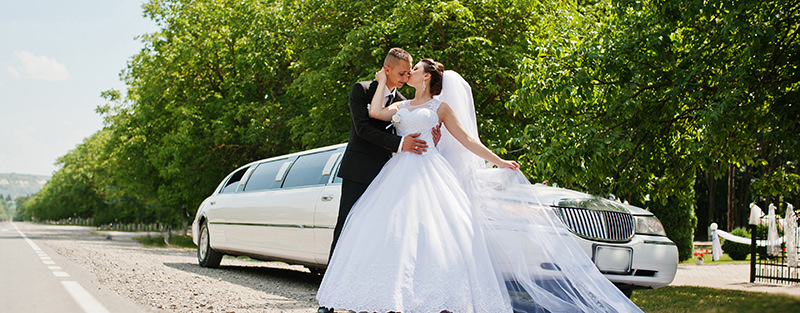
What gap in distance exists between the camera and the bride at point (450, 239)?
421 cm

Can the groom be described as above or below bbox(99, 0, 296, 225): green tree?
below

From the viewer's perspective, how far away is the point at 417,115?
487 centimetres

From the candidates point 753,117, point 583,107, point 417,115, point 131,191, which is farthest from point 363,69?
point 131,191

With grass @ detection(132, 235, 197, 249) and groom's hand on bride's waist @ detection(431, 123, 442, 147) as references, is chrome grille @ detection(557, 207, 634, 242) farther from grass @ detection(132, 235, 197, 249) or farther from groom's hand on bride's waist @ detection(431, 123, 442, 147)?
grass @ detection(132, 235, 197, 249)

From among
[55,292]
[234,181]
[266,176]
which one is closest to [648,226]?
[266,176]

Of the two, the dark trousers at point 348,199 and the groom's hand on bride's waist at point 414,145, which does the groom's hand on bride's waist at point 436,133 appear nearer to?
the groom's hand on bride's waist at point 414,145

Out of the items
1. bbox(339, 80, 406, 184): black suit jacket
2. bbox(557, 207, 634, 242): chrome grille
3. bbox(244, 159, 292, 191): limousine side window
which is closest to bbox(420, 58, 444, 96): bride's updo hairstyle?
bbox(339, 80, 406, 184): black suit jacket

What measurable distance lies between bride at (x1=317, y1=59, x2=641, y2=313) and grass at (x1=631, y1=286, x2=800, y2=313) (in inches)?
38.1

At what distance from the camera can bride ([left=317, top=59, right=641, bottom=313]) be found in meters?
4.21

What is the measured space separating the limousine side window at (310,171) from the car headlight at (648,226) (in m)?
3.34

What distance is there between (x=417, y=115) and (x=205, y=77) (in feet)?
75.9

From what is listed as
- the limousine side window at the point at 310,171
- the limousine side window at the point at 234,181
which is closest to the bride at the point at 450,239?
the limousine side window at the point at 310,171

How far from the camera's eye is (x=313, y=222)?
782 cm

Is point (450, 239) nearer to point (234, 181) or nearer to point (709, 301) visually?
point (709, 301)
